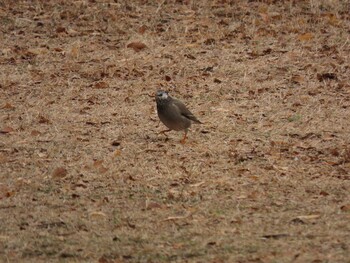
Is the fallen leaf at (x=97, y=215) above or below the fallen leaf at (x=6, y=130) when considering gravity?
above

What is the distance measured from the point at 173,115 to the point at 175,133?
0.54 meters

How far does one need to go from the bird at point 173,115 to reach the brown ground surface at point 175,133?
164mm

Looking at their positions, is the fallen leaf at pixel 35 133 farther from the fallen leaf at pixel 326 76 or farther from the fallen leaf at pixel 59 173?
the fallen leaf at pixel 326 76

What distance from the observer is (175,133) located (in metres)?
8.89

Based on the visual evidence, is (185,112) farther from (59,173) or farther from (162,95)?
(59,173)

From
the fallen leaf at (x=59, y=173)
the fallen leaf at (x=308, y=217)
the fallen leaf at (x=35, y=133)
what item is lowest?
the fallen leaf at (x=35, y=133)

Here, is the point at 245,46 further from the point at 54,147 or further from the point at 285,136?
the point at 54,147

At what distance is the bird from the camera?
839 cm

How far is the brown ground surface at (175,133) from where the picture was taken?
6117 millimetres

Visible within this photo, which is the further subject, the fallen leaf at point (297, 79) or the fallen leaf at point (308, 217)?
the fallen leaf at point (297, 79)

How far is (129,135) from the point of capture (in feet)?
28.1

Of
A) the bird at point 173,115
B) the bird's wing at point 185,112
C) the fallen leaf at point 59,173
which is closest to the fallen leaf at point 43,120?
the bird at point 173,115

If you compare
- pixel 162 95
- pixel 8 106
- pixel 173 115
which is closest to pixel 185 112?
pixel 173 115

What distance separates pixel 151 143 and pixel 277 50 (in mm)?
3287
